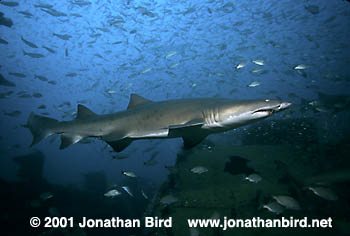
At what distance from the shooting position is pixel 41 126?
3.78 metres

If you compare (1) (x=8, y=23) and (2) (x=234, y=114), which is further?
(1) (x=8, y=23)

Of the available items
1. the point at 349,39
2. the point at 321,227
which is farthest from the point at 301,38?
the point at 321,227

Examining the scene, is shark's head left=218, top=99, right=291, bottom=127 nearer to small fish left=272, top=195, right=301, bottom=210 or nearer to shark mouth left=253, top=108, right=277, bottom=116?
shark mouth left=253, top=108, right=277, bottom=116

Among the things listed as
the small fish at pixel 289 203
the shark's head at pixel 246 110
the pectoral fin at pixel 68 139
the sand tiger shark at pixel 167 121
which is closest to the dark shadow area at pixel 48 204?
the pectoral fin at pixel 68 139

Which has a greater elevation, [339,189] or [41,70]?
[41,70]

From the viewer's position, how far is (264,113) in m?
2.51

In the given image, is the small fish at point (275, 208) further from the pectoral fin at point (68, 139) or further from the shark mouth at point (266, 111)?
the pectoral fin at point (68, 139)

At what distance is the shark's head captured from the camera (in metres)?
2.45

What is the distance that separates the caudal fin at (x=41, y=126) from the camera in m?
3.72

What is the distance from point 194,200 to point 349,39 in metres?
38.1

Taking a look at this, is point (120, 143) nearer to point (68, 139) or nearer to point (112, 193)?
point (68, 139)

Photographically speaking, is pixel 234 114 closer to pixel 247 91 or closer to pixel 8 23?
pixel 8 23

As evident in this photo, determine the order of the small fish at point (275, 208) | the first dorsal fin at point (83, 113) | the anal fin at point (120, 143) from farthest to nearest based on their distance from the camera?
1. the small fish at point (275, 208)
2. the first dorsal fin at point (83, 113)
3. the anal fin at point (120, 143)

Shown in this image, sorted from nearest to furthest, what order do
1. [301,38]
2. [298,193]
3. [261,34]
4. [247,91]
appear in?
[298,193] → [261,34] → [301,38] → [247,91]
